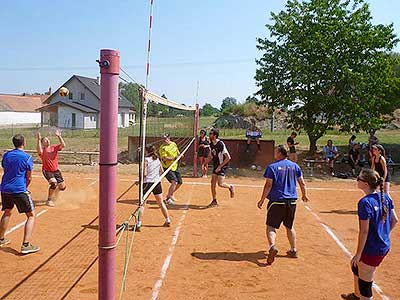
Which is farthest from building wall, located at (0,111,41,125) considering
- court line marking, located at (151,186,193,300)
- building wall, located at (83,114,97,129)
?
court line marking, located at (151,186,193,300)

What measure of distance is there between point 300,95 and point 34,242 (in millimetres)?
13058

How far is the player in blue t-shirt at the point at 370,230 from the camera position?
4.11m

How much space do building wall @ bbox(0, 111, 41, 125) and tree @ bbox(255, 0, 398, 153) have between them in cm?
5172

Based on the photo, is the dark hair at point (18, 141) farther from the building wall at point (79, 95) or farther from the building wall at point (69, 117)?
the building wall at point (79, 95)

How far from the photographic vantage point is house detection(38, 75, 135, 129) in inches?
1756

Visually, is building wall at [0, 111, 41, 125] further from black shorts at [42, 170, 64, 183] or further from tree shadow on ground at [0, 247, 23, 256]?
tree shadow on ground at [0, 247, 23, 256]

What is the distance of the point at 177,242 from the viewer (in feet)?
23.7

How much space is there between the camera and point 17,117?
6250 cm

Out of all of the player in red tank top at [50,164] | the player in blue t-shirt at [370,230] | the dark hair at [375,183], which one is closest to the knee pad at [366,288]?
the player in blue t-shirt at [370,230]

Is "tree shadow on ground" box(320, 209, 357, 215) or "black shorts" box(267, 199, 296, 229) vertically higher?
"black shorts" box(267, 199, 296, 229)

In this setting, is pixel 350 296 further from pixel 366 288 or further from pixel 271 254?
pixel 271 254

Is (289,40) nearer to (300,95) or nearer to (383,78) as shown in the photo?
(300,95)

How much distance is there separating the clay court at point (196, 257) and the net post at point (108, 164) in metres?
2.42

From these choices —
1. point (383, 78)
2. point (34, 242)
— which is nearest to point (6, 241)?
point (34, 242)
